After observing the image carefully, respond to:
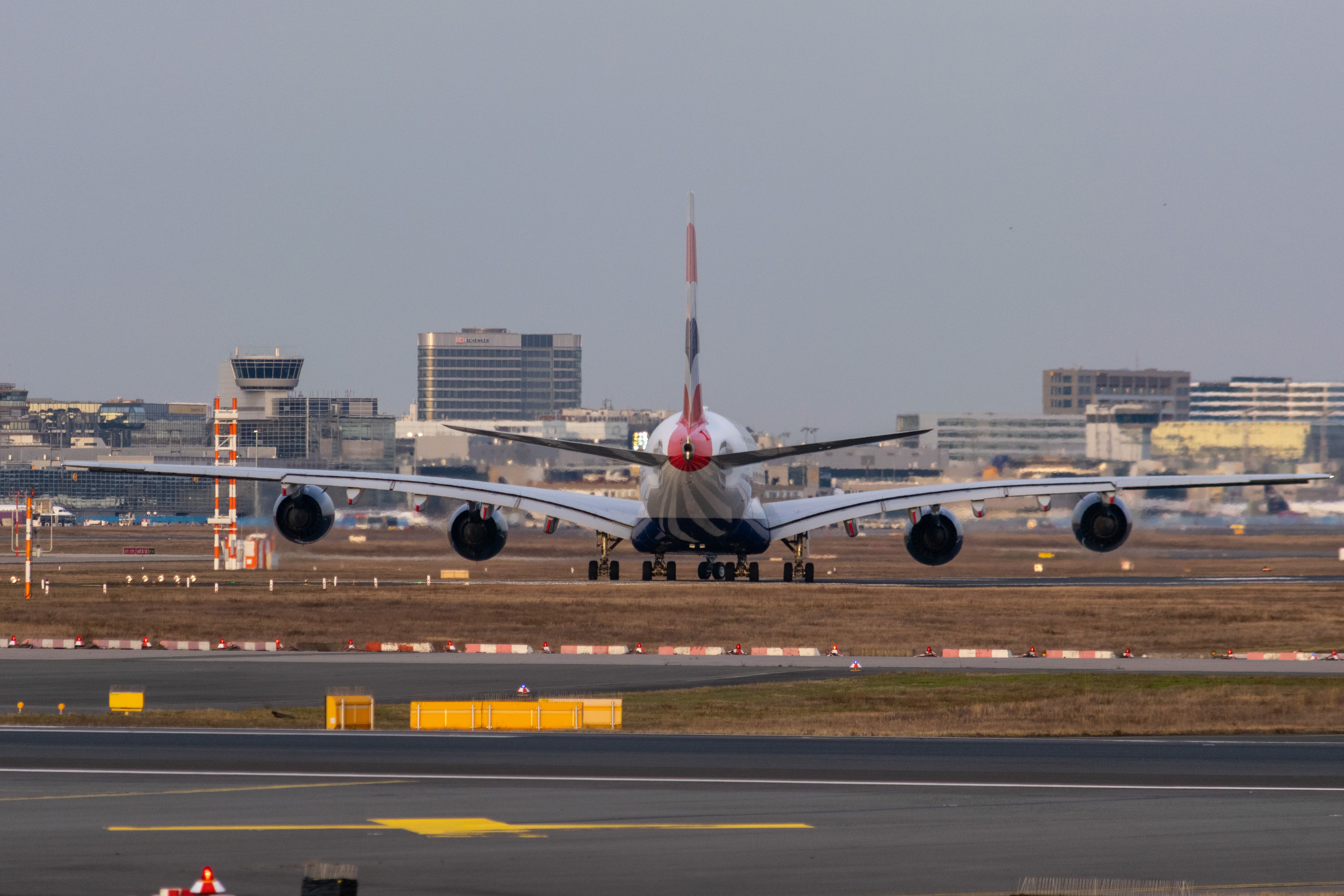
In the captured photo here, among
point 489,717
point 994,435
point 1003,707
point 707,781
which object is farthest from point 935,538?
point 994,435

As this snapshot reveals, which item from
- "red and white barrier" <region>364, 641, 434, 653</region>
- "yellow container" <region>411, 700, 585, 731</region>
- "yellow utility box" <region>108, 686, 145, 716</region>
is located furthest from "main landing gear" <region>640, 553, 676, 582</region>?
"yellow container" <region>411, 700, 585, 731</region>

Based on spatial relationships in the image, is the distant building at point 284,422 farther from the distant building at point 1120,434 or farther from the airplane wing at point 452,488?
the airplane wing at point 452,488

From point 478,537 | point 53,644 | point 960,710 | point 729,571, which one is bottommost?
point 960,710

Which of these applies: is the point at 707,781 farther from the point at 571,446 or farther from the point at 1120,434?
the point at 1120,434

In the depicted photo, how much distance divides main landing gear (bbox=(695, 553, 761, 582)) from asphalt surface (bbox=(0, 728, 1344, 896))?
3461 centimetres

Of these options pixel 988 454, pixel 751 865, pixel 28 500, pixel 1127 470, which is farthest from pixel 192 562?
pixel 988 454

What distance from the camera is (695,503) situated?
53.1 m

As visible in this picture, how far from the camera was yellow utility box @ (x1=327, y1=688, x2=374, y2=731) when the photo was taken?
24109 millimetres

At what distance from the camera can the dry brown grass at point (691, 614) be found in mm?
39500

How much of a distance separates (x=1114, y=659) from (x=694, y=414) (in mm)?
19722

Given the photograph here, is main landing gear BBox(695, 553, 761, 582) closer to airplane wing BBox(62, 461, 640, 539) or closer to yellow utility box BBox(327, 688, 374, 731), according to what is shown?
airplane wing BBox(62, 461, 640, 539)

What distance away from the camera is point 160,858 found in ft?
45.6

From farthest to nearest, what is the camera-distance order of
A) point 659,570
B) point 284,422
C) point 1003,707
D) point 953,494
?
point 284,422 < point 659,570 < point 953,494 < point 1003,707

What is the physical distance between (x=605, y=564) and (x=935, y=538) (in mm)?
11283
